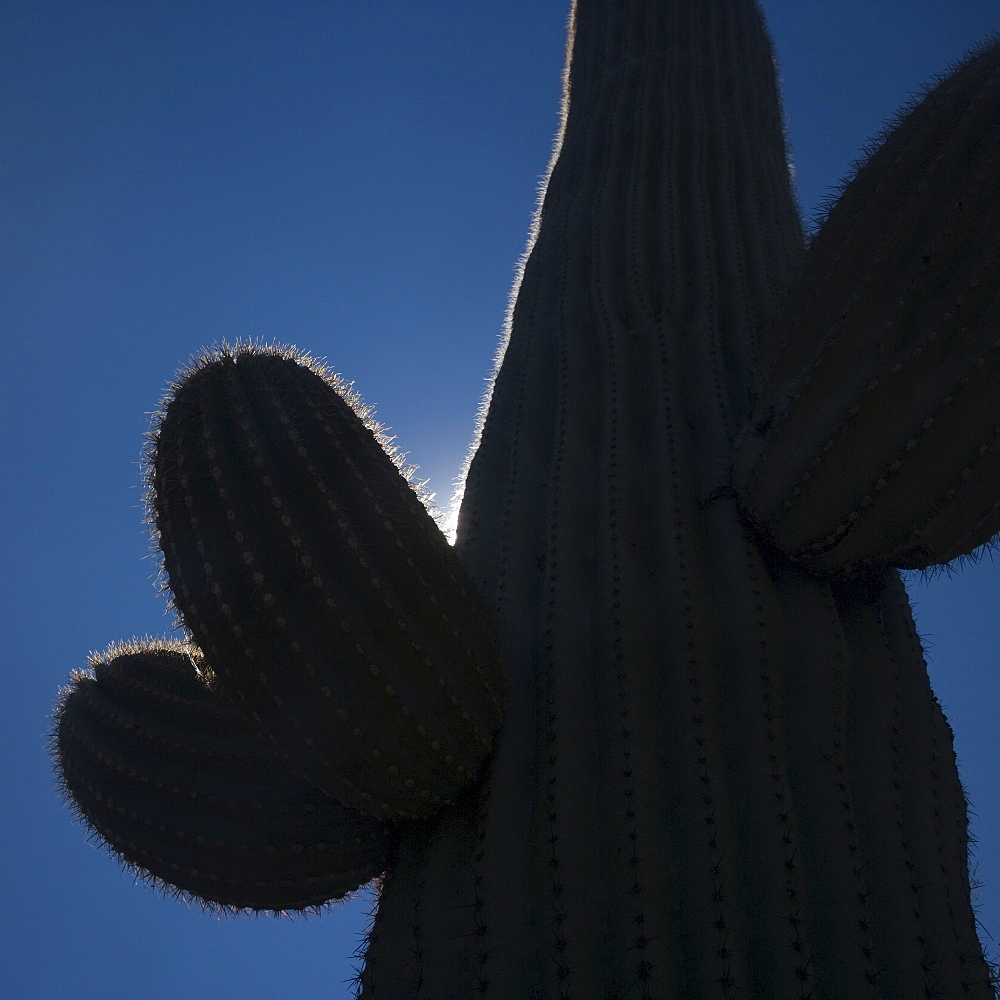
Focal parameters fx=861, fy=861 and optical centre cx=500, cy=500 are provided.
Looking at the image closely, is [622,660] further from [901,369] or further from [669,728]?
[901,369]

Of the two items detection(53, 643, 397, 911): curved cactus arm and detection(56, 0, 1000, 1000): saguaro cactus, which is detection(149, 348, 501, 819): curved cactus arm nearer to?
detection(56, 0, 1000, 1000): saguaro cactus

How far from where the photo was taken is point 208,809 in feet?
9.48

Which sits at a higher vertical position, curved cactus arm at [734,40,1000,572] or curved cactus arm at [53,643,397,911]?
curved cactus arm at [734,40,1000,572]

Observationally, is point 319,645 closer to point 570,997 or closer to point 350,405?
point 350,405

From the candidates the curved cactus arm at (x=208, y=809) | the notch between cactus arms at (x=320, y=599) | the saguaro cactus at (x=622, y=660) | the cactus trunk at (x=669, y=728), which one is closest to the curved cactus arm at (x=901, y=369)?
the saguaro cactus at (x=622, y=660)

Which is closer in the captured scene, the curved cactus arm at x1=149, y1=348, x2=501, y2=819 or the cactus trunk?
the cactus trunk

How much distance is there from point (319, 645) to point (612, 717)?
844 mm

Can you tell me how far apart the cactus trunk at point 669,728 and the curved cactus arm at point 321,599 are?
0.28m

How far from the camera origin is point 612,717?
243 cm

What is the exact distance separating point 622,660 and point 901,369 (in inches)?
46.5

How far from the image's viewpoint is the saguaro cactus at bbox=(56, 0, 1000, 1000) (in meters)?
2.13

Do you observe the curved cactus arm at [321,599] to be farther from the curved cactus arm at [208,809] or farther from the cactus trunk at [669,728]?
the curved cactus arm at [208,809]

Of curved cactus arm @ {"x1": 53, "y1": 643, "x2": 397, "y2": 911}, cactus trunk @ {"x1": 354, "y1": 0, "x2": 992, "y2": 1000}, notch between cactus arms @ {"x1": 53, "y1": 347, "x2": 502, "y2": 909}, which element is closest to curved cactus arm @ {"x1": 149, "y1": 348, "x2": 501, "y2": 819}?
notch between cactus arms @ {"x1": 53, "y1": 347, "x2": 502, "y2": 909}

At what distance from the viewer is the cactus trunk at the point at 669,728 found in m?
2.06
